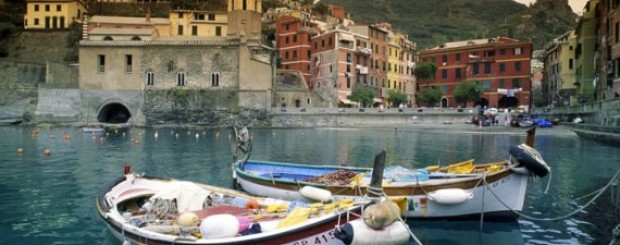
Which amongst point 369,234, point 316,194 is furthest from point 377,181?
point 316,194

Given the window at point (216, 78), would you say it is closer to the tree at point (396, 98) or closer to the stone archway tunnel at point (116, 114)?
the stone archway tunnel at point (116, 114)

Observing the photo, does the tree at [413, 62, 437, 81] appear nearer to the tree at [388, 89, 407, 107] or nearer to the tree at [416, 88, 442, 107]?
the tree at [416, 88, 442, 107]

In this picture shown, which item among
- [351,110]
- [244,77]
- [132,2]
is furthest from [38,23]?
[351,110]

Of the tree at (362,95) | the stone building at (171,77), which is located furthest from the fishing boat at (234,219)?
the tree at (362,95)

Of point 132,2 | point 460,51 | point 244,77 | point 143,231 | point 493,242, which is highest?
point 132,2

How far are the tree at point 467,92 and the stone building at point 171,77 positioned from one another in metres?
26.2

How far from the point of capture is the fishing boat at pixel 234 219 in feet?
27.6

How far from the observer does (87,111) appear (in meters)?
69.6

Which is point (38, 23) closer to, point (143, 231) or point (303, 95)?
point (303, 95)

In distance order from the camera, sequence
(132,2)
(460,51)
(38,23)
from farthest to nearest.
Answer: (132,2)
(38,23)
(460,51)

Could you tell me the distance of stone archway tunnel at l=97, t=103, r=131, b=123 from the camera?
241 ft

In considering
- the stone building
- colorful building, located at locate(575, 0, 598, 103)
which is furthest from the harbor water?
the stone building

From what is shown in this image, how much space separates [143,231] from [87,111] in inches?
2578

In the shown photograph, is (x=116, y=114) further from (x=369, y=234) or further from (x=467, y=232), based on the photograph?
(x=369, y=234)
